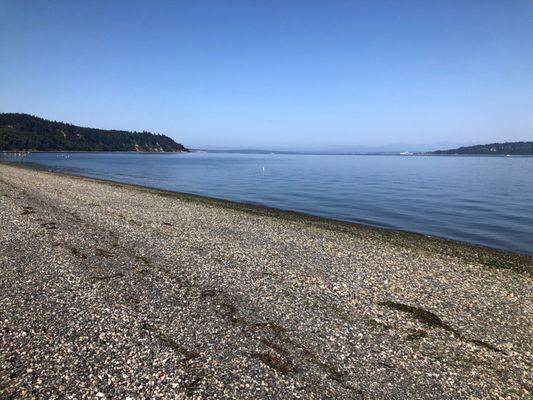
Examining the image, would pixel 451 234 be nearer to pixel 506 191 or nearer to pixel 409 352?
pixel 409 352

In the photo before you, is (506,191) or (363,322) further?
(506,191)

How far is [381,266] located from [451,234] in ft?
44.3

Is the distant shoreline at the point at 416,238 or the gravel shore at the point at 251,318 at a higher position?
the gravel shore at the point at 251,318

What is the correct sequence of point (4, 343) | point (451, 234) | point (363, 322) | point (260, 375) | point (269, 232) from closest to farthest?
point (260, 375) → point (4, 343) → point (363, 322) → point (269, 232) → point (451, 234)

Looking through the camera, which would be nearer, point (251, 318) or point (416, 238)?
→ point (251, 318)

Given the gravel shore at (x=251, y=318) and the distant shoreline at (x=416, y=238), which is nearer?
the gravel shore at (x=251, y=318)

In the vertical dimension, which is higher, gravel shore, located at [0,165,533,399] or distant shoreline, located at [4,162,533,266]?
gravel shore, located at [0,165,533,399]

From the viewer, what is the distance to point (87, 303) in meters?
11.1

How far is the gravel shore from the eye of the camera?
7812 mm

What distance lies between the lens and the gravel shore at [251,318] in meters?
7.81

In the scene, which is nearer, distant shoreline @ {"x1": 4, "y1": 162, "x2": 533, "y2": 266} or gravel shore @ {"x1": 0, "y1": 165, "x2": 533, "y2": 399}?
gravel shore @ {"x1": 0, "y1": 165, "x2": 533, "y2": 399}

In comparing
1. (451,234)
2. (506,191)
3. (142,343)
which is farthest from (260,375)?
(506,191)

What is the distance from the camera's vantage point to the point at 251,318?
10.9 metres

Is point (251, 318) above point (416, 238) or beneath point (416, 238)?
above
